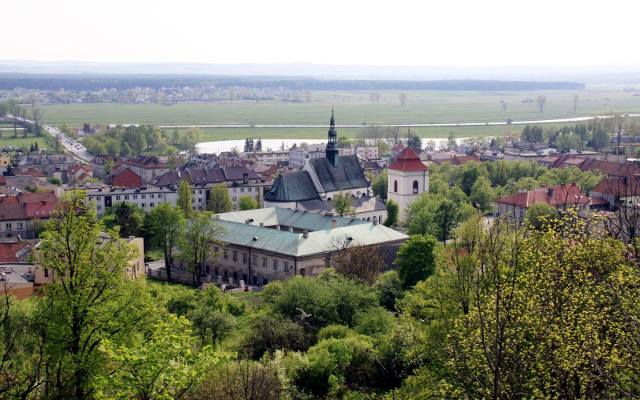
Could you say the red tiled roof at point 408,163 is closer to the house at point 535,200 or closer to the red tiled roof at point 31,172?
the house at point 535,200

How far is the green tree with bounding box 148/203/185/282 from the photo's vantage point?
47.2 m

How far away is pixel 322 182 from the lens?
6400cm

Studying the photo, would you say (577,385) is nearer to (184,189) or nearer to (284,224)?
(284,224)

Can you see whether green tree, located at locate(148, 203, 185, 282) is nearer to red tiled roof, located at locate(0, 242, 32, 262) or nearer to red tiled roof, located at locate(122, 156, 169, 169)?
red tiled roof, located at locate(0, 242, 32, 262)

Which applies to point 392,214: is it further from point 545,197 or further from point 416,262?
point 416,262

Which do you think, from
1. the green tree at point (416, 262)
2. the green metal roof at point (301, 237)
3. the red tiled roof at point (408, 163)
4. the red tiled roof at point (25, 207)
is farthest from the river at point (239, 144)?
the green tree at point (416, 262)

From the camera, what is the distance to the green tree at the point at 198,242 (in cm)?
4522

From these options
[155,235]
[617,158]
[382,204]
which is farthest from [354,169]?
[617,158]

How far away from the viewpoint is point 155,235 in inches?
2007

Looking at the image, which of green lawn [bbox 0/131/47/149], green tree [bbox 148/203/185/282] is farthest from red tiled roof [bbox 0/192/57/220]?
green lawn [bbox 0/131/47/149]

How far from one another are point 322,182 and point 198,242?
797 inches

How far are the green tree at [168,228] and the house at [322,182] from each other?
13270 mm

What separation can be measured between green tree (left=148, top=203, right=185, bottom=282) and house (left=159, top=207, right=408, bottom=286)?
2.26 metres

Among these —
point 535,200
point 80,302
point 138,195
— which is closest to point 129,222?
point 138,195
